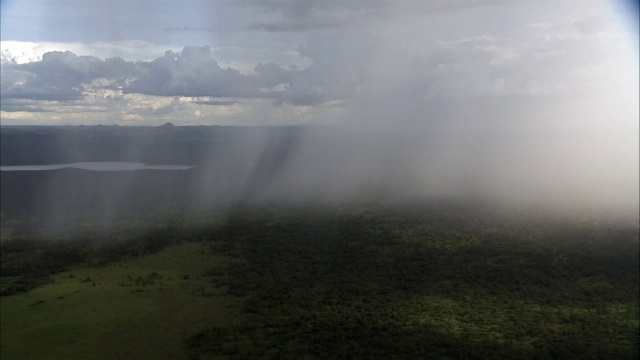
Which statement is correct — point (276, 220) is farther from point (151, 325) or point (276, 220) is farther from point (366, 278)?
point (151, 325)

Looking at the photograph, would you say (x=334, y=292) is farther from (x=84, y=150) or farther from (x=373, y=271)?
(x=84, y=150)

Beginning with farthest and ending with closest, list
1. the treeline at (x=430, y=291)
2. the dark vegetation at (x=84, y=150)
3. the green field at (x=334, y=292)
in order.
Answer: the dark vegetation at (x=84, y=150)
the green field at (x=334, y=292)
the treeline at (x=430, y=291)

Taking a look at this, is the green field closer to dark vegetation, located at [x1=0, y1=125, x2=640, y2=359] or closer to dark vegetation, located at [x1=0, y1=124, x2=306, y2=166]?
dark vegetation, located at [x1=0, y1=125, x2=640, y2=359]

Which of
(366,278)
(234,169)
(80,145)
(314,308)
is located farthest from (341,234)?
(80,145)

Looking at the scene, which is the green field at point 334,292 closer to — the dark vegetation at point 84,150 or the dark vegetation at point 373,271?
the dark vegetation at point 373,271

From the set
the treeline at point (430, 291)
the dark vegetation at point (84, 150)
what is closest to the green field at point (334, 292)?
the treeline at point (430, 291)

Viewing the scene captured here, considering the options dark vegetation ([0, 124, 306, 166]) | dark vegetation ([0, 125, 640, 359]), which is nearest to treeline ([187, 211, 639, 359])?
dark vegetation ([0, 125, 640, 359])

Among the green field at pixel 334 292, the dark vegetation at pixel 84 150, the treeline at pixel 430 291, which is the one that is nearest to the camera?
the treeline at pixel 430 291

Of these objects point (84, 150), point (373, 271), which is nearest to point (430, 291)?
point (373, 271)

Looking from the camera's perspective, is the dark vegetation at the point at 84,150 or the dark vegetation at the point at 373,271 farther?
the dark vegetation at the point at 84,150
